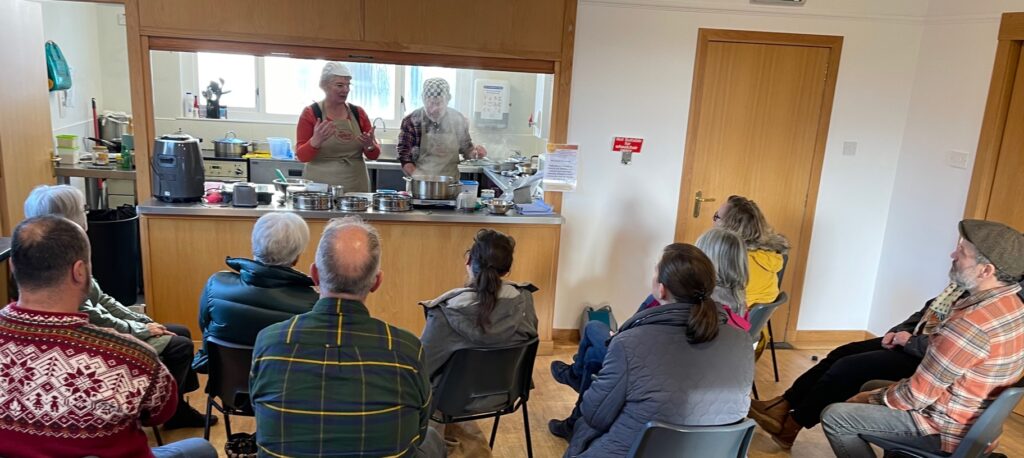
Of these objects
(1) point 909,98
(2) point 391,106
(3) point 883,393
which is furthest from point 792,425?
(2) point 391,106

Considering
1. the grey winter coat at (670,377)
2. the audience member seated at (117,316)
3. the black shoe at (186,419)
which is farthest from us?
the black shoe at (186,419)

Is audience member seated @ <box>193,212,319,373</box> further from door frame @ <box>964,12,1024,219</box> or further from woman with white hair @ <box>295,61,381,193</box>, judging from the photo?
door frame @ <box>964,12,1024,219</box>

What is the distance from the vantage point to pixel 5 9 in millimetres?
3613

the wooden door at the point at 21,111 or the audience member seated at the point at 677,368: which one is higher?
the wooden door at the point at 21,111

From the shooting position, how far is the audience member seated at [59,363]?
1482 mm

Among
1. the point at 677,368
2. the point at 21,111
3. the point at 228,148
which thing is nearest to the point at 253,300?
the point at 677,368

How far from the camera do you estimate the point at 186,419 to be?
2.96 m

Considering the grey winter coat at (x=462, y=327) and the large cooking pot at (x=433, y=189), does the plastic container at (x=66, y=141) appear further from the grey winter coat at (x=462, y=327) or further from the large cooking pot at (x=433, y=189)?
the grey winter coat at (x=462, y=327)

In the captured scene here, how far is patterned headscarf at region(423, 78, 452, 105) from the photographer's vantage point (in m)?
4.49

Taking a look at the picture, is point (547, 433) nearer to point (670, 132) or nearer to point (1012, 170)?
point (670, 132)

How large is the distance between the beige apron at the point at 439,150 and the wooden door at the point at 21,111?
7.35 ft

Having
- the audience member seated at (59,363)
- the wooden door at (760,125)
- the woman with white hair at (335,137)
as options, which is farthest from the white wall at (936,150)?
the audience member seated at (59,363)

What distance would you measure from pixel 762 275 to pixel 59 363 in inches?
108

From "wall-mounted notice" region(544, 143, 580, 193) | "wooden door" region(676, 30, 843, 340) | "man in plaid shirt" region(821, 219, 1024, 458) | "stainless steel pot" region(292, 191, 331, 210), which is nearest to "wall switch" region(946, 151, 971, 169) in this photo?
"wooden door" region(676, 30, 843, 340)
